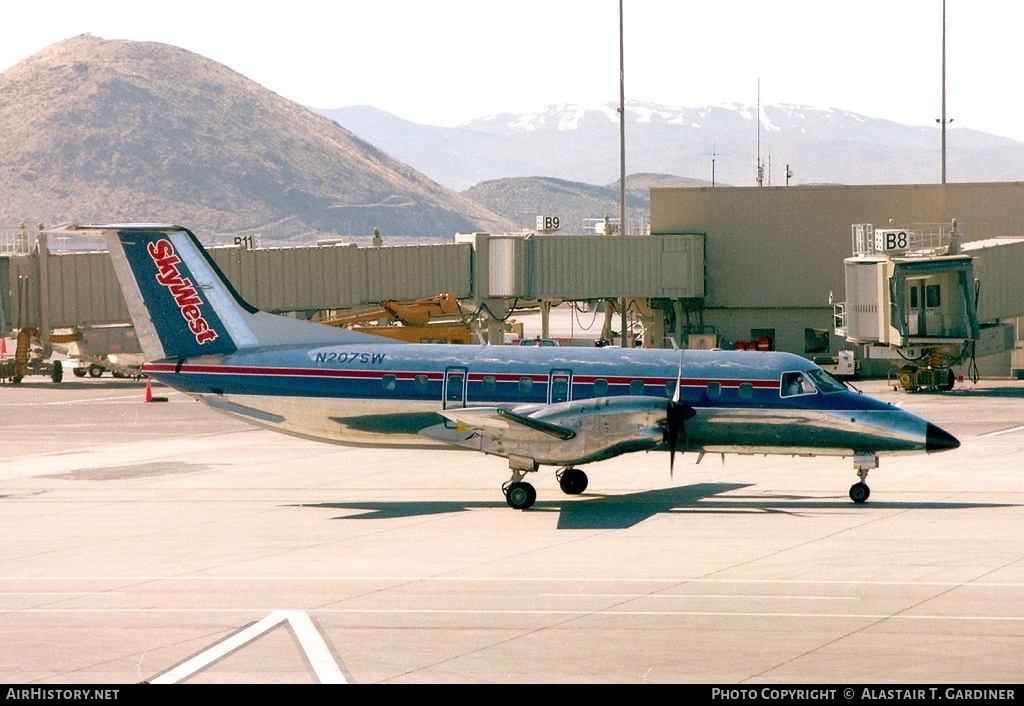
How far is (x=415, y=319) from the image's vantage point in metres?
70.6

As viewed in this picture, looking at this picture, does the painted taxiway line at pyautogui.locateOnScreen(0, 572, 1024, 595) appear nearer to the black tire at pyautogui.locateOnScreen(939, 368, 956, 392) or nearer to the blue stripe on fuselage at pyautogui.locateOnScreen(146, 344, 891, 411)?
the blue stripe on fuselage at pyautogui.locateOnScreen(146, 344, 891, 411)

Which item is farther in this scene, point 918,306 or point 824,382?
point 918,306

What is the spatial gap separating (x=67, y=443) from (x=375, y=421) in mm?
17567

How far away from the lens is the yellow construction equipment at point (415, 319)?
6988 centimetres

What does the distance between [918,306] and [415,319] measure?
80.2 feet

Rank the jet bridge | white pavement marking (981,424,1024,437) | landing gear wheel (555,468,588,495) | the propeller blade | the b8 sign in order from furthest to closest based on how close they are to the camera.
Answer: the b8 sign → the jet bridge → white pavement marking (981,424,1024,437) → landing gear wheel (555,468,588,495) → the propeller blade

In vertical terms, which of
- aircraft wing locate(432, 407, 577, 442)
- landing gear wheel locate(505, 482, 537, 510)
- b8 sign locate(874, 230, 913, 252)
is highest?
b8 sign locate(874, 230, 913, 252)

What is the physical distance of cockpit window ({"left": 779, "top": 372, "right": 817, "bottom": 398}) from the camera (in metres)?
31.2

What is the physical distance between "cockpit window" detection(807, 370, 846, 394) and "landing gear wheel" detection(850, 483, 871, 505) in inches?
86.6

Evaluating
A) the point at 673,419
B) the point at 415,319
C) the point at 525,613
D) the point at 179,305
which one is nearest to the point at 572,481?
the point at 673,419

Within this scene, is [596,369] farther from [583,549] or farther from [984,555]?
[984,555]

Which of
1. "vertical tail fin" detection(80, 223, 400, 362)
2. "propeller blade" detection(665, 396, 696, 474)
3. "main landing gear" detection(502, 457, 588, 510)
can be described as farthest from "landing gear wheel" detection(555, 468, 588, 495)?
"vertical tail fin" detection(80, 223, 400, 362)

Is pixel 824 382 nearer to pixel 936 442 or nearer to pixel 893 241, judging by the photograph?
pixel 936 442
